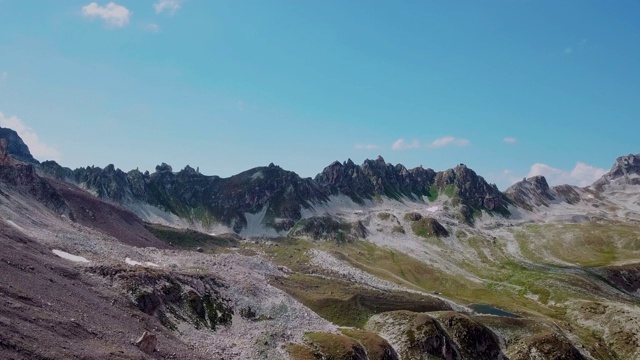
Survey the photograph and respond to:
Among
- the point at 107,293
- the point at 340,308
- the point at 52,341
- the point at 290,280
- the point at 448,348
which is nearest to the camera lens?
the point at 52,341

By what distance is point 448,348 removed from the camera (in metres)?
97.9

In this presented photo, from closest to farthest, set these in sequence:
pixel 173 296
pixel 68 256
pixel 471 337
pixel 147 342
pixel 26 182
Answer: pixel 147 342
pixel 68 256
pixel 173 296
pixel 471 337
pixel 26 182

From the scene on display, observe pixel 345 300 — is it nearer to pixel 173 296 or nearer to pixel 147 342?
pixel 173 296

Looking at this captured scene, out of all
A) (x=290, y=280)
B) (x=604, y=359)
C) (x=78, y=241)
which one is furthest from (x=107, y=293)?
(x=604, y=359)

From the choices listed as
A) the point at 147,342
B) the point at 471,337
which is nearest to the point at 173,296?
the point at 147,342

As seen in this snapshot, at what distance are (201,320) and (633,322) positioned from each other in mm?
123006

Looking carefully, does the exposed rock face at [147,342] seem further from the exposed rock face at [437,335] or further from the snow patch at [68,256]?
the exposed rock face at [437,335]

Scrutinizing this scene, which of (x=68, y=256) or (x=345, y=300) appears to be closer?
(x=68, y=256)

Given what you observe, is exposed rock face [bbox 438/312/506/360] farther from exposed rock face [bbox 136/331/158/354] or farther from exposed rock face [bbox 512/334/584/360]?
exposed rock face [bbox 136/331/158/354]

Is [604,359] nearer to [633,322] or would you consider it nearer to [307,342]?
[633,322]

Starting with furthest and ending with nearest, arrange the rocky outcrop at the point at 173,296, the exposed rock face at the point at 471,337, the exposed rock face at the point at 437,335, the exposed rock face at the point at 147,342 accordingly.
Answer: the exposed rock face at the point at 471,337, the exposed rock face at the point at 437,335, the rocky outcrop at the point at 173,296, the exposed rock face at the point at 147,342

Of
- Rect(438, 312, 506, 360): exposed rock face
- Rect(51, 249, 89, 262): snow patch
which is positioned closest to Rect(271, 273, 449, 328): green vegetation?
Rect(438, 312, 506, 360): exposed rock face

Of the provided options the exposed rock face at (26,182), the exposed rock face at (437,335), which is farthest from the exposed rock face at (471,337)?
the exposed rock face at (26,182)

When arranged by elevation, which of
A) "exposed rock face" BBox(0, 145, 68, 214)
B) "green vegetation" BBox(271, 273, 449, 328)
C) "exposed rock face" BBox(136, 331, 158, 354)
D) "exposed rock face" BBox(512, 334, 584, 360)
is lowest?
"exposed rock face" BBox(512, 334, 584, 360)
